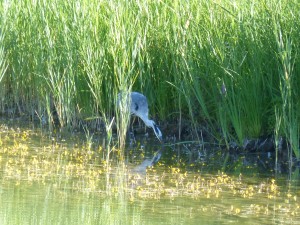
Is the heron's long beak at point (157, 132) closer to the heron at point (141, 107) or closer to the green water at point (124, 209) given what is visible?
the heron at point (141, 107)

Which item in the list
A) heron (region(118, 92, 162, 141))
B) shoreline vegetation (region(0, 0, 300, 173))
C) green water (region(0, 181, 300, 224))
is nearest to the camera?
green water (region(0, 181, 300, 224))

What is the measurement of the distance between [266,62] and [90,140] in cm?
193

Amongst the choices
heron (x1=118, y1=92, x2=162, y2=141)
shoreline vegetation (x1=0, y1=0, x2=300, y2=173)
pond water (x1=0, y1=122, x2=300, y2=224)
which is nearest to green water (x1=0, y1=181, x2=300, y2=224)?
pond water (x1=0, y1=122, x2=300, y2=224)

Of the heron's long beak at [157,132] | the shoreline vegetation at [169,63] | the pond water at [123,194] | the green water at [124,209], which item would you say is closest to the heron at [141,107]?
the heron's long beak at [157,132]

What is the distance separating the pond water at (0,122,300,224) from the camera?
5.05 meters

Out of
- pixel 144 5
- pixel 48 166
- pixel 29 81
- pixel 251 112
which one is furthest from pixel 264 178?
pixel 29 81

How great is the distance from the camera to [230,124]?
7.98 meters

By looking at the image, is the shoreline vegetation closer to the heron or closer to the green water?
the heron

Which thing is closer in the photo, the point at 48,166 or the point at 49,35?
the point at 48,166

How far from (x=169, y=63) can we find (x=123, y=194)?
2.99 meters

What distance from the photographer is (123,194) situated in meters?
5.69

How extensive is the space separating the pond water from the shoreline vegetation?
76 cm

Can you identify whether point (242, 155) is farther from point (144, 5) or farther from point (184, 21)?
point (144, 5)

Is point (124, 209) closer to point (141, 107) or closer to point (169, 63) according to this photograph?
point (141, 107)
